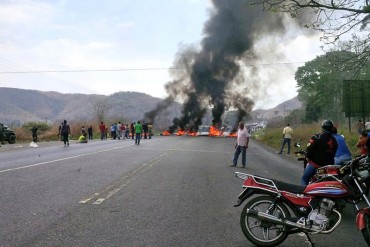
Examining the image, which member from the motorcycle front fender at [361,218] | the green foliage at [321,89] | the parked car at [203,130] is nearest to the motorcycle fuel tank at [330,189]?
the motorcycle front fender at [361,218]

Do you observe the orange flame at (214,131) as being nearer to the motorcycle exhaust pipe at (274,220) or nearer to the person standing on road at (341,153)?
the person standing on road at (341,153)

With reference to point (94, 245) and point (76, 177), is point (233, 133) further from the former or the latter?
point (94, 245)

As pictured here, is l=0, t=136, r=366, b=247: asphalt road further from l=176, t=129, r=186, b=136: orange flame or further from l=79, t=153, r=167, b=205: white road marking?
l=176, t=129, r=186, b=136: orange flame

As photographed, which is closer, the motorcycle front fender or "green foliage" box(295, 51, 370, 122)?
the motorcycle front fender

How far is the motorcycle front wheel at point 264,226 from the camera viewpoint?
16.6 ft

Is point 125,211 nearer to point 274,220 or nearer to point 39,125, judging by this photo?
point 274,220

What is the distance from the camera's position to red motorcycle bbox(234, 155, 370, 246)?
4.86m

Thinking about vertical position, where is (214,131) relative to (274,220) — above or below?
above

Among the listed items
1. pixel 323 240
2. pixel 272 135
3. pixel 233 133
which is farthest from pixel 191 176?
pixel 233 133

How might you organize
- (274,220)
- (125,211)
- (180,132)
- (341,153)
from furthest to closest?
1. (180,132)
2. (341,153)
3. (125,211)
4. (274,220)

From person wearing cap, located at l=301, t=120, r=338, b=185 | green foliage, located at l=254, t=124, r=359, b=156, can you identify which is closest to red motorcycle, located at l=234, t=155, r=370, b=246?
person wearing cap, located at l=301, t=120, r=338, b=185

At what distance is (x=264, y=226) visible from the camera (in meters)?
5.10

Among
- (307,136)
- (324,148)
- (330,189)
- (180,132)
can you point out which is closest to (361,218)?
(330,189)

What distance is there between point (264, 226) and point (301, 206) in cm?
51
